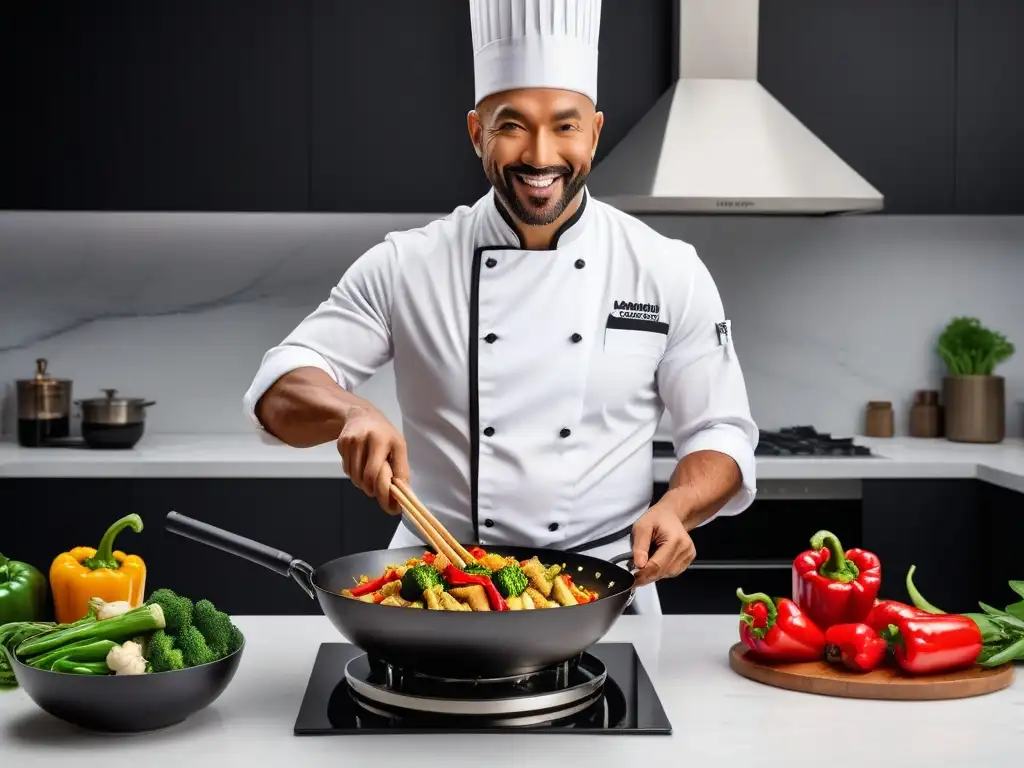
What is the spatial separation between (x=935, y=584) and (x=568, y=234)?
187cm

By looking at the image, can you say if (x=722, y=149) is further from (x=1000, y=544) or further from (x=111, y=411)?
(x=111, y=411)

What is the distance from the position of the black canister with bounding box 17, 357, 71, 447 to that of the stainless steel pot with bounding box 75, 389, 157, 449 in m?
0.14

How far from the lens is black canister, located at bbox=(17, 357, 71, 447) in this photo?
3611 millimetres

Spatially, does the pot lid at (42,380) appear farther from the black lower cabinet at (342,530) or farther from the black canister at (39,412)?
A: the black lower cabinet at (342,530)

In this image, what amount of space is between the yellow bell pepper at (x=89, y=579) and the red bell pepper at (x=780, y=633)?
85 cm

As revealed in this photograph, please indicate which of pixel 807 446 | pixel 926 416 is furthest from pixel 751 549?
pixel 926 416

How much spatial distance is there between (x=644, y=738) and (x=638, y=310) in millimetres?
996

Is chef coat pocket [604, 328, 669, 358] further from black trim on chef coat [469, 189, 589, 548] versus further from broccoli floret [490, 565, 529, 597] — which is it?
broccoli floret [490, 565, 529, 597]

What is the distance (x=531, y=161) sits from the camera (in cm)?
191

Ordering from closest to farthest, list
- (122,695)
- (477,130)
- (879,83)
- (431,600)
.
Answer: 1. (122,695)
2. (431,600)
3. (477,130)
4. (879,83)

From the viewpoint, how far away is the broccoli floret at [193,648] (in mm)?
1310

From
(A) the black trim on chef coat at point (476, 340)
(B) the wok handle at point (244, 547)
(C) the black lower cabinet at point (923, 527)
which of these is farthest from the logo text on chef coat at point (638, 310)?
(C) the black lower cabinet at point (923, 527)

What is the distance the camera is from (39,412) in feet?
11.9

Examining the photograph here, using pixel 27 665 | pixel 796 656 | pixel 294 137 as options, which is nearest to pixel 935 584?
pixel 796 656
